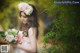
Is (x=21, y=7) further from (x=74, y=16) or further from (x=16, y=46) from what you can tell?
(x=74, y=16)

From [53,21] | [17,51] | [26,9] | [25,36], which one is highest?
[26,9]

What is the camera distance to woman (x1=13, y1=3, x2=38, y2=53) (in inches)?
74.3

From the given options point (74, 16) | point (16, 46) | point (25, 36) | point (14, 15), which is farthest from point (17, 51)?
point (74, 16)

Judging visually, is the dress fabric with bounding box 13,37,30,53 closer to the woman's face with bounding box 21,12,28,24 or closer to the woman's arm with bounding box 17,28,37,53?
the woman's arm with bounding box 17,28,37,53

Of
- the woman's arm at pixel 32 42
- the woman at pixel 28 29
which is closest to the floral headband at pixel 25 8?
the woman at pixel 28 29

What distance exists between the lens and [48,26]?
1.88m

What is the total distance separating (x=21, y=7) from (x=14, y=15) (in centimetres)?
12

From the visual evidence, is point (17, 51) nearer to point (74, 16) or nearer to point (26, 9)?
point (26, 9)

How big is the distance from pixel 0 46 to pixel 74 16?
2.76ft

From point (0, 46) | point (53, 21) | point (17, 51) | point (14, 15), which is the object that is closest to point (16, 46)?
point (17, 51)

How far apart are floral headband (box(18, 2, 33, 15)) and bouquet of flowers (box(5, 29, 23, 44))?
231 mm

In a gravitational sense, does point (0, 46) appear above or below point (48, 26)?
below

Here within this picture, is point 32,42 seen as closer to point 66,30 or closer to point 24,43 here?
point 24,43

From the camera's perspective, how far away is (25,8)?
1922 mm
